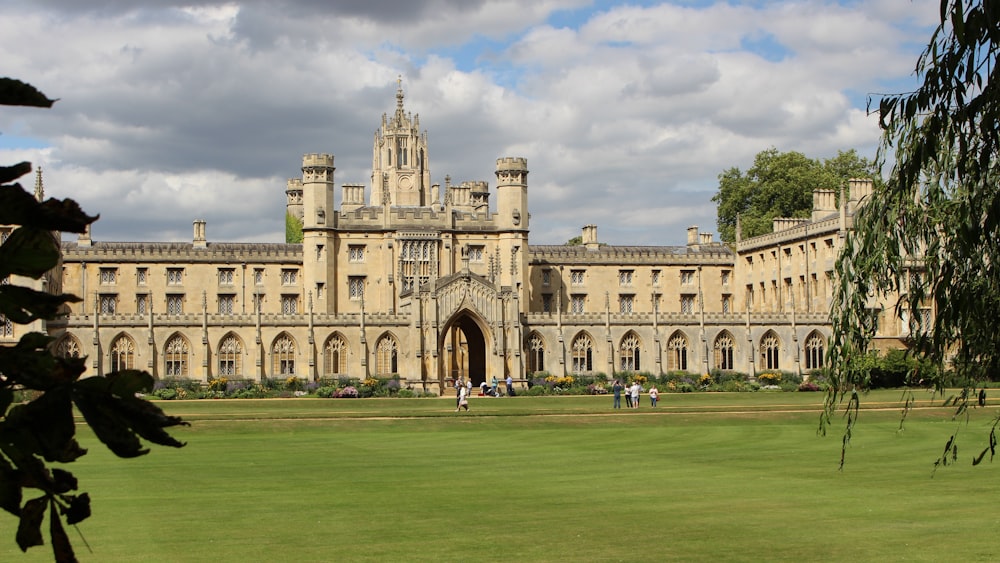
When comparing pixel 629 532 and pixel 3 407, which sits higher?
pixel 3 407

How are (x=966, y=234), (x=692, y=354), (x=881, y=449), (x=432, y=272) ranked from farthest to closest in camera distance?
1. (x=692, y=354)
2. (x=432, y=272)
3. (x=881, y=449)
4. (x=966, y=234)

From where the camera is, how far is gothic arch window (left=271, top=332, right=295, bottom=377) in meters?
67.1

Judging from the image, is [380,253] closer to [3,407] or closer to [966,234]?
[966,234]

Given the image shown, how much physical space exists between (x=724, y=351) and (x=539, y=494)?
52409mm

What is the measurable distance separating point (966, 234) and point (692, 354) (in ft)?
209

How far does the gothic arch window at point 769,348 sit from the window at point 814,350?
5.73 feet

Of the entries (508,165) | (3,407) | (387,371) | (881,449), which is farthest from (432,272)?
(3,407)

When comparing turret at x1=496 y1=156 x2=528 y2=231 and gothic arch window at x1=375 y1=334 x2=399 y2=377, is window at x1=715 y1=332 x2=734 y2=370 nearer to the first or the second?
turret at x1=496 y1=156 x2=528 y2=231

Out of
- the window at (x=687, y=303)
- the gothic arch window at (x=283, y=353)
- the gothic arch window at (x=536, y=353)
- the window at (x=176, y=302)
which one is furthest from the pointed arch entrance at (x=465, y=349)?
the window at (x=687, y=303)

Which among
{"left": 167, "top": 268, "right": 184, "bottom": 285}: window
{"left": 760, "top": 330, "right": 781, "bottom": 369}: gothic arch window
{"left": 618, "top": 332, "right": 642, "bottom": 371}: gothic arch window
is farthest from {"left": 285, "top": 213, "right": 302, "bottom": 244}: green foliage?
{"left": 760, "top": 330, "right": 781, "bottom": 369}: gothic arch window

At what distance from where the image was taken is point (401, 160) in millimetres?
96250

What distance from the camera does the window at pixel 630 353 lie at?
2805 inches

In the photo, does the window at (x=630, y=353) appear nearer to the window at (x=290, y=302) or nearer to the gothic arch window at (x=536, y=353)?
the gothic arch window at (x=536, y=353)

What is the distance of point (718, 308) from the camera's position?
85.7 metres
